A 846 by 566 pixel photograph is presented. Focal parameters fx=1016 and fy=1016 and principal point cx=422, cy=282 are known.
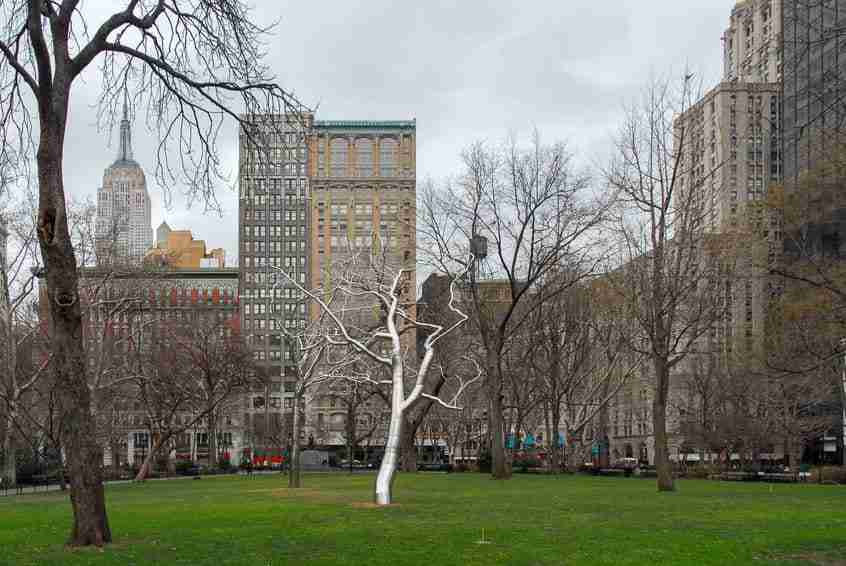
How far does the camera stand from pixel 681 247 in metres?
33.8

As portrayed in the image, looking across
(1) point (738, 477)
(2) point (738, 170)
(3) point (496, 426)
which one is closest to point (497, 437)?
(3) point (496, 426)

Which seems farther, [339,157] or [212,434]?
[339,157]

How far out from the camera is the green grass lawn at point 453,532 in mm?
14016

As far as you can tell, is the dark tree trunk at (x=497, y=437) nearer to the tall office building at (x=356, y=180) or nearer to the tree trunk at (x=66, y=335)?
the tree trunk at (x=66, y=335)

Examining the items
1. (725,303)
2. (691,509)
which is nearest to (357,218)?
(725,303)

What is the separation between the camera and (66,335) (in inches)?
606

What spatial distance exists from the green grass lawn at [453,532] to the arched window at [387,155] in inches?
4977

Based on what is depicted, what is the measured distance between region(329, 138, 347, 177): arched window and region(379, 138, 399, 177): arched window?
5.37 metres

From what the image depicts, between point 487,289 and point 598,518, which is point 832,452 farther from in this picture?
point 598,518

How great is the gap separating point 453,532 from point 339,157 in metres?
138

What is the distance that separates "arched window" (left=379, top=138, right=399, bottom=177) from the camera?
497ft

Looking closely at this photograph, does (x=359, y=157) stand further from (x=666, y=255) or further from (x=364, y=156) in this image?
(x=666, y=255)

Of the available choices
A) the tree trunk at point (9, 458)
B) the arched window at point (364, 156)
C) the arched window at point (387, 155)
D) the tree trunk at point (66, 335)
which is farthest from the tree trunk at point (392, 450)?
the arched window at point (387, 155)

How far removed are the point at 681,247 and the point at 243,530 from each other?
20.4 m
